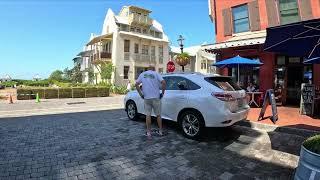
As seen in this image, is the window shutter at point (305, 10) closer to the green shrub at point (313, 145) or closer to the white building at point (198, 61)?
the green shrub at point (313, 145)

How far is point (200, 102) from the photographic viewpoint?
6316 millimetres

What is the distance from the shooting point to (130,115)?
9.02 metres

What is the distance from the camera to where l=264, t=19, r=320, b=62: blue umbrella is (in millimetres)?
4938

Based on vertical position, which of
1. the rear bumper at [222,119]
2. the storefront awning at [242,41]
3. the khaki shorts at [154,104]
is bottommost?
the rear bumper at [222,119]

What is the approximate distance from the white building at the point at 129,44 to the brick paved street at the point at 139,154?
25130mm

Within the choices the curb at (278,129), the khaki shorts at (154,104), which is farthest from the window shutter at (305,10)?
the khaki shorts at (154,104)

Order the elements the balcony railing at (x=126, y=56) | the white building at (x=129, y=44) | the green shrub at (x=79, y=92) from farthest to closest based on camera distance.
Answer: the balcony railing at (x=126, y=56)
the white building at (x=129, y=44)
the green shrub at (x=79, y=92)

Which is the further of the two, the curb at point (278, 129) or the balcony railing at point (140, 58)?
the balcony railing at point (140, 58)

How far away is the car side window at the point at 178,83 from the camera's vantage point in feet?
22.1

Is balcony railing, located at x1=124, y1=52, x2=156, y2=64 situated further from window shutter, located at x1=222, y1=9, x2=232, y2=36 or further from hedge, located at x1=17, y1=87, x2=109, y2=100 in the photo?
window shutter, located at x1=222, y1=9, x2=232, y2=36

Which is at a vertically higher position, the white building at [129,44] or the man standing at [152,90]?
the white building at [129,44]

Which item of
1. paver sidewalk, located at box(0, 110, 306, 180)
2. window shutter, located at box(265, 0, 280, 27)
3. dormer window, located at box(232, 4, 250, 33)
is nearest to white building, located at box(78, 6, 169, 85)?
dormer window, located at box(232, 4, 250, 33)

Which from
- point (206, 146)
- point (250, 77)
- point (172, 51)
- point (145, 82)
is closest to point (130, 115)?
point (145, 82)

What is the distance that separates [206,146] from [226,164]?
1.11 m
